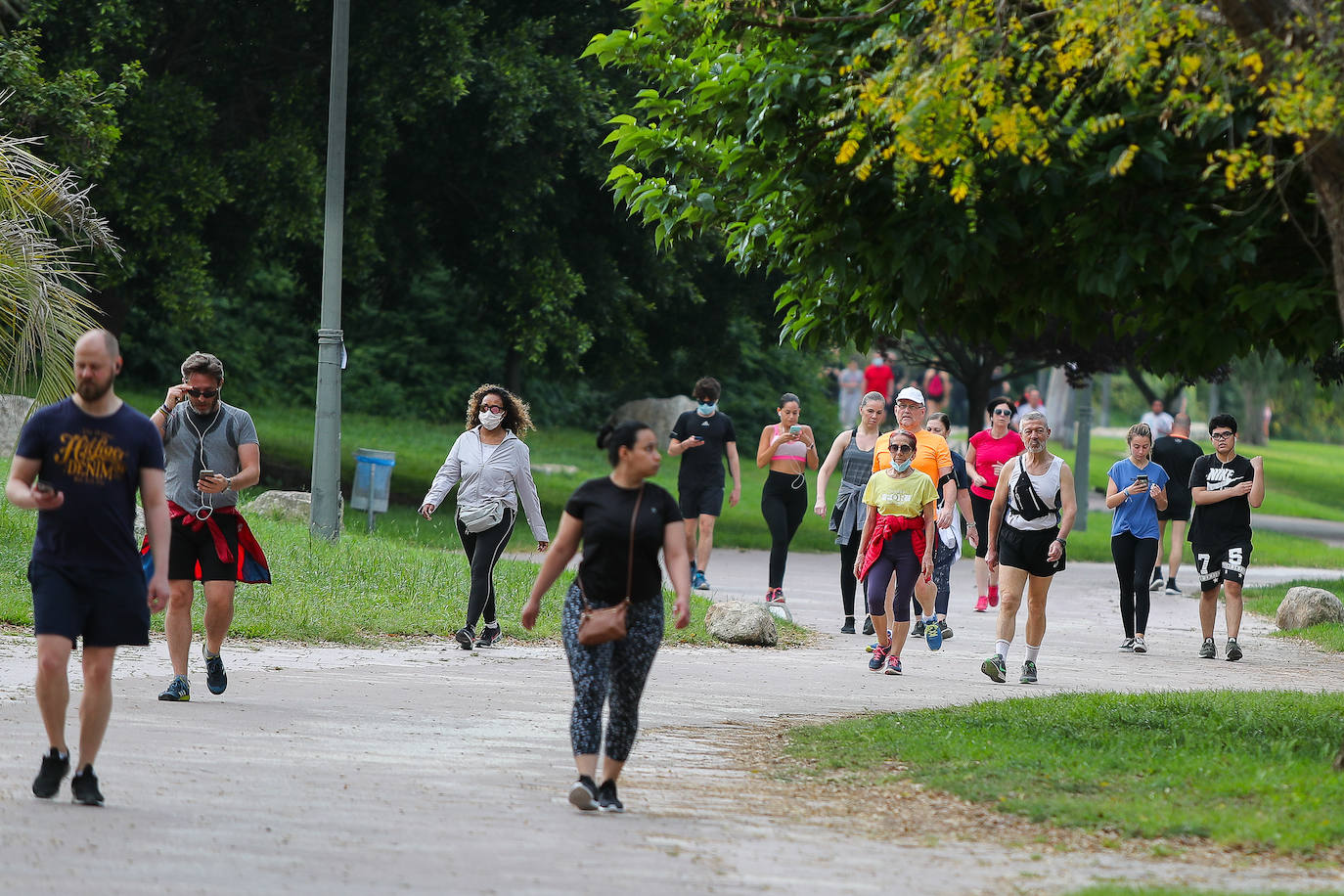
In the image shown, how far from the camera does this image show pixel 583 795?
19.9 ft

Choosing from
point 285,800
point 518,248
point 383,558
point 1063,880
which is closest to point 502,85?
point 518,248

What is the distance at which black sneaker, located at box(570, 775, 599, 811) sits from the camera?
6.08 metres

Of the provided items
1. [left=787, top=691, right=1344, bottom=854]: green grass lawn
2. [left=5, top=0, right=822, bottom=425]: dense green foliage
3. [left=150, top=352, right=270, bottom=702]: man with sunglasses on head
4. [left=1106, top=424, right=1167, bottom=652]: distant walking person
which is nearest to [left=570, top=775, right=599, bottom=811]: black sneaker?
[left=787, top=691, right=1344, bottom=854]: green grass lawn

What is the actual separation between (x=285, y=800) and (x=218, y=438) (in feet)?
9.59

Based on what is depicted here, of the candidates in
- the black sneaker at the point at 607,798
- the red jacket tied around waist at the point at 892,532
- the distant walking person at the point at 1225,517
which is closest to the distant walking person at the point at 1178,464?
the distant walking person at the point at 1225,517

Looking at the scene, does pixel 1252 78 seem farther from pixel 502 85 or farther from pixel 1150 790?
pixel 502 85

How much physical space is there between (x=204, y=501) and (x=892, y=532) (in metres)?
4.57

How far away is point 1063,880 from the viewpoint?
17.1 ft

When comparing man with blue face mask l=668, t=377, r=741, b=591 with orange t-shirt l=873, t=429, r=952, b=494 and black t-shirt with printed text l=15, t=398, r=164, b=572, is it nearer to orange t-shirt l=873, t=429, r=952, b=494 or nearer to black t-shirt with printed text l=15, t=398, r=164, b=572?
orange t-shirt l=873, t=429, r=952, b=494

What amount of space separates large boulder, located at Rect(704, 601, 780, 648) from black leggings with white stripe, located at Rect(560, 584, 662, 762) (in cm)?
602

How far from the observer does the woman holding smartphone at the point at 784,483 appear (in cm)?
1402

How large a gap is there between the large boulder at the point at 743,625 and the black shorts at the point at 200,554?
4.86 m

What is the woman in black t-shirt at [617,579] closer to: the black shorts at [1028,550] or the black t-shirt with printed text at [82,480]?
the black t-shirt with printed text at [82,480]

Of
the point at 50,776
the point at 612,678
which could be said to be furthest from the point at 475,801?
the point at 50,776
